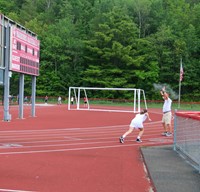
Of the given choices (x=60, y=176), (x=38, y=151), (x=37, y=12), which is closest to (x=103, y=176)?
(x=60, y=176)

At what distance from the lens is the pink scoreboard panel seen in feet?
78.2

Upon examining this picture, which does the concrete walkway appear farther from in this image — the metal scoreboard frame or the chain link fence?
the metal scoreboard frame

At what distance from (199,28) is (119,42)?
16.8 meters

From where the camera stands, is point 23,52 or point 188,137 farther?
point 23,52

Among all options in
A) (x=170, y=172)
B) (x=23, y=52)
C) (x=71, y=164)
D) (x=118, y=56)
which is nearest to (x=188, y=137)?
(x=170, y=172)

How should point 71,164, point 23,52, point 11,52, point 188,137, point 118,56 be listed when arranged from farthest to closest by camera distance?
point 118,56, point 23,52, point 11,52, point 188,137, point 71,164

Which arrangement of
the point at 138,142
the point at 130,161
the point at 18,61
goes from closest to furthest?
the point at 130,161 → the point at 138,142 → the point at 18,61

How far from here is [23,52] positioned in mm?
25281

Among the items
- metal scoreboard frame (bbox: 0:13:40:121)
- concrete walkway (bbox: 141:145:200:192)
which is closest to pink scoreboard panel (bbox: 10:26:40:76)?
metal scoreboard frame (bbox: 0:13:40:121)

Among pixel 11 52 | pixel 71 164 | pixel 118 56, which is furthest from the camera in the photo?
pixel 118 56

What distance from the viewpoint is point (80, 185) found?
7504mm

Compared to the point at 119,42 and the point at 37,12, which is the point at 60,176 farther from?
the point at 37,12

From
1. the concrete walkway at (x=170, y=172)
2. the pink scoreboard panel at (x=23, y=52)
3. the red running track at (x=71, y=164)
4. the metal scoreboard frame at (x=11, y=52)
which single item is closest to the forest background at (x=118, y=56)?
the pink scoreboard panel at (x=23, y=52)

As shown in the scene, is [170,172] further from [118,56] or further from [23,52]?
[118,56]
